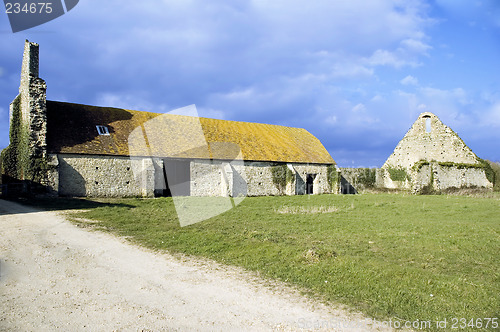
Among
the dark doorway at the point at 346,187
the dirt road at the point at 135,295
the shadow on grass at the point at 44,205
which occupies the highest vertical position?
the dark doorway at the point at 346,187

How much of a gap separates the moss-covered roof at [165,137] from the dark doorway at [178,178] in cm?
82

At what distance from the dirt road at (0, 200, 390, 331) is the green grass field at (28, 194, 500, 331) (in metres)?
0.70

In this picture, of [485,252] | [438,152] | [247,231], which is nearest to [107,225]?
[247,231]

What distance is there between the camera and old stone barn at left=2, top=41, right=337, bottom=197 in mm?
20016

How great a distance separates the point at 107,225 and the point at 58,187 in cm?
1009

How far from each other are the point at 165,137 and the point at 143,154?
2.97 meters

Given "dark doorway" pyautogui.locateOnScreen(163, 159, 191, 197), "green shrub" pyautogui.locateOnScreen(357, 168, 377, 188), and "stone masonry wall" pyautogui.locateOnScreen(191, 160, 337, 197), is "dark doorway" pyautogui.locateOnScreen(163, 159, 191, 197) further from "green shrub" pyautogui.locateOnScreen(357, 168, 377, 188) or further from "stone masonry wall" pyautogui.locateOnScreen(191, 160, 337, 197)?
"green shrub" pyautogui.locateOnScreen(357, 168, 377, 188)

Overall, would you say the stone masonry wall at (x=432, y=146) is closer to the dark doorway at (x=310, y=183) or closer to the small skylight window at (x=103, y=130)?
the dark doorway at (x=310, y=183)

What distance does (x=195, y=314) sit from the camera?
4867 millimetres

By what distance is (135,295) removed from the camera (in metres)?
5.59

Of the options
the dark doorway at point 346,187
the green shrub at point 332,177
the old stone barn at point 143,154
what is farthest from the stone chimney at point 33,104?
the dark doorway at point 346,187

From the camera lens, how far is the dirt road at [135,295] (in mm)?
4574

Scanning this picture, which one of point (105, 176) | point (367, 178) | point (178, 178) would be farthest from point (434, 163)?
point (105, 176)

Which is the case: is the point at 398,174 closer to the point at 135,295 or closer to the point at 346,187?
the point at 346,187
